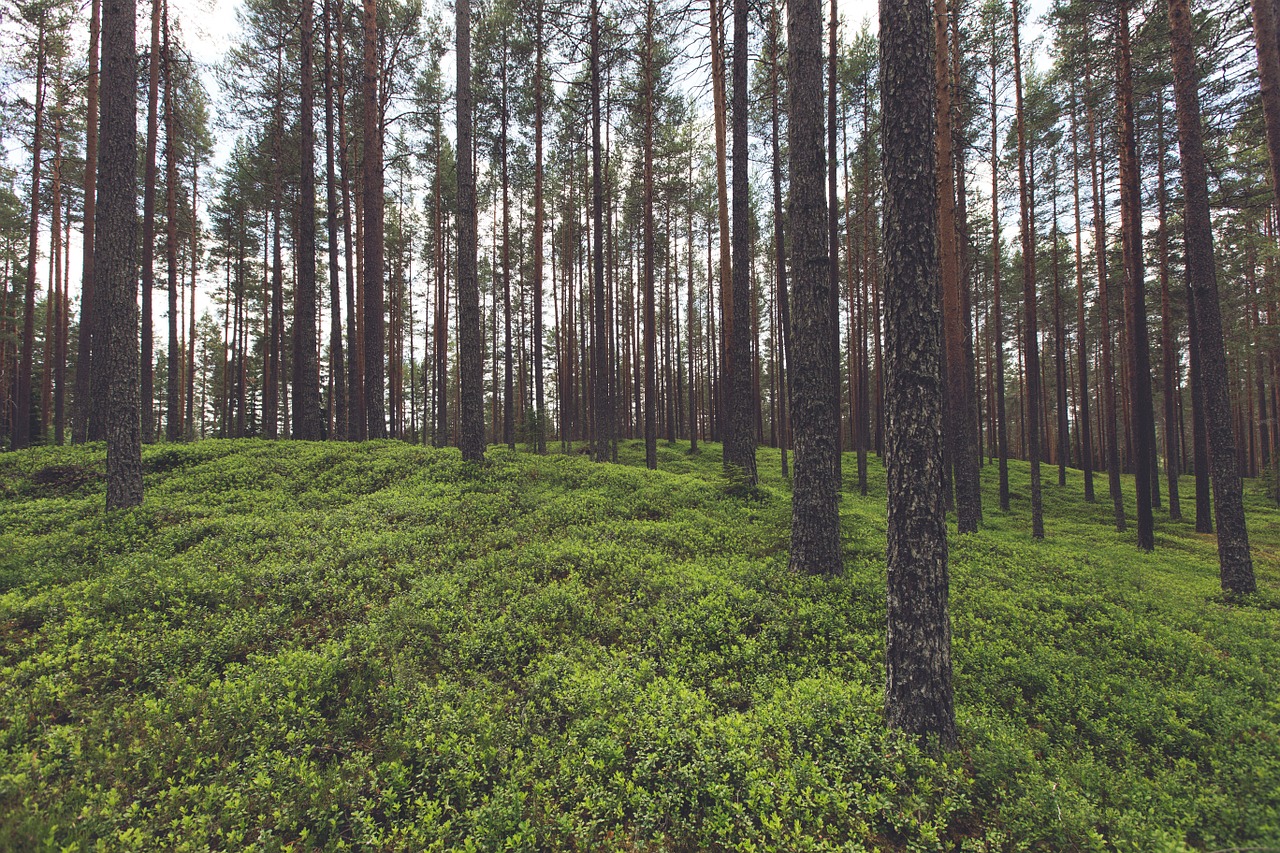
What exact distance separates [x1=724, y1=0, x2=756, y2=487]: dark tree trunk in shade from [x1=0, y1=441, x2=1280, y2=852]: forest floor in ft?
12.8

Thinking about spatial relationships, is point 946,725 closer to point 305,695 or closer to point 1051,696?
point 1051,696

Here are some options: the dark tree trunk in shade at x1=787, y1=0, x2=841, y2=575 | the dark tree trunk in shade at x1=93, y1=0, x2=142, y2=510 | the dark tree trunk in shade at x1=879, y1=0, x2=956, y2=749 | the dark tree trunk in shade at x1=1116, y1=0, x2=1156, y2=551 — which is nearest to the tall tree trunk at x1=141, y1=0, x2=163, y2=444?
the dark tree trunk in shade at x1=93, y1=0, x2=142, y2=510

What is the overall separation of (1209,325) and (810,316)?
28.9 ft

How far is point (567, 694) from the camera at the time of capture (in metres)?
4.35

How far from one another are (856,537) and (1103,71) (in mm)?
16639

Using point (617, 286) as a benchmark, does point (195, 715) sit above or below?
below

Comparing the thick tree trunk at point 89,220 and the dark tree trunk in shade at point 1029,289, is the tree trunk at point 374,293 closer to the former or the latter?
the thick tree trunk at point 89,220

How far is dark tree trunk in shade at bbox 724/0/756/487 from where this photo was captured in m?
11.1

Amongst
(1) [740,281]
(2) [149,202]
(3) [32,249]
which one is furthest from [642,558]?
(3) [32,249]

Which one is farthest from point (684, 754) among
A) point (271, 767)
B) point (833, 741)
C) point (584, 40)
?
point (584, 40)

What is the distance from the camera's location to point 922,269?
4.11 m

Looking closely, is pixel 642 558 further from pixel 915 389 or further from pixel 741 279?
pixel 741 279

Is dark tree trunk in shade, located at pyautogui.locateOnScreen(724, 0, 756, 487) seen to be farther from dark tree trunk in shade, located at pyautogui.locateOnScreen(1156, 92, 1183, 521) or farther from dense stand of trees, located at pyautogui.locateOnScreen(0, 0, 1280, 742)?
dark tree trunk in shade, located at pyautogui.locateOnScreen(1156, 92, 1183, 521)

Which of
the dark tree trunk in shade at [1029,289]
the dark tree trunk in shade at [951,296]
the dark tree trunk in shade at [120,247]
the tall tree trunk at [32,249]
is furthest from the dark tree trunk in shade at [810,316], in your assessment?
the tall tree trunk at [32,249]
